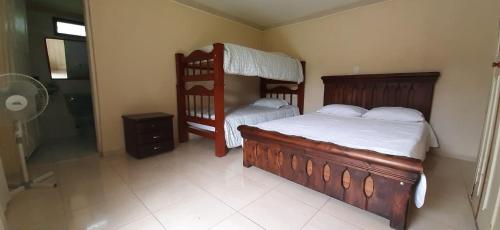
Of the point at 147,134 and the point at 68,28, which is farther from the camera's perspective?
the point at 68,28

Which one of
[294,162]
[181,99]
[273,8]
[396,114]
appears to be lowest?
[294,162]

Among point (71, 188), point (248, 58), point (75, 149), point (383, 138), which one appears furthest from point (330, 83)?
point (75, 149)

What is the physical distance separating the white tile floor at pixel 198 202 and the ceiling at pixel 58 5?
2.67 m

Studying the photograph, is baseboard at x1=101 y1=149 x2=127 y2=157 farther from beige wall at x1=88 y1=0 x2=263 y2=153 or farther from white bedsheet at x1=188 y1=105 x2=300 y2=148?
→ white bedsheet at x1=188 y1=105 x2=300 y2=148

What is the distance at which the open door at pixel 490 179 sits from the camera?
3.57ft

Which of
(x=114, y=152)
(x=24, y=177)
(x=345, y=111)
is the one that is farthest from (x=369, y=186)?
(x=114, y=152)

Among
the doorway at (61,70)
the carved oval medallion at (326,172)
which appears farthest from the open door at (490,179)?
the doorway at (61,70)

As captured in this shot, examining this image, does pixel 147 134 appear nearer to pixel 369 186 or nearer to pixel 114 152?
pixel 114 152

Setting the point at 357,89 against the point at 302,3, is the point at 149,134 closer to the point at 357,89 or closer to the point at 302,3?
the point at 302,3

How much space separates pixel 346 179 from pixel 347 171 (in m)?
0.07

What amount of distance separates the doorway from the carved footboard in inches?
112

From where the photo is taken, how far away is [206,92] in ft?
9.09

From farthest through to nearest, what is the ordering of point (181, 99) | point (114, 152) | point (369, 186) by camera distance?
point (181, 99) < point (114, 152) < point (369, 186)

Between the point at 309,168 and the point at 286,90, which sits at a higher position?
the point at 286,90
